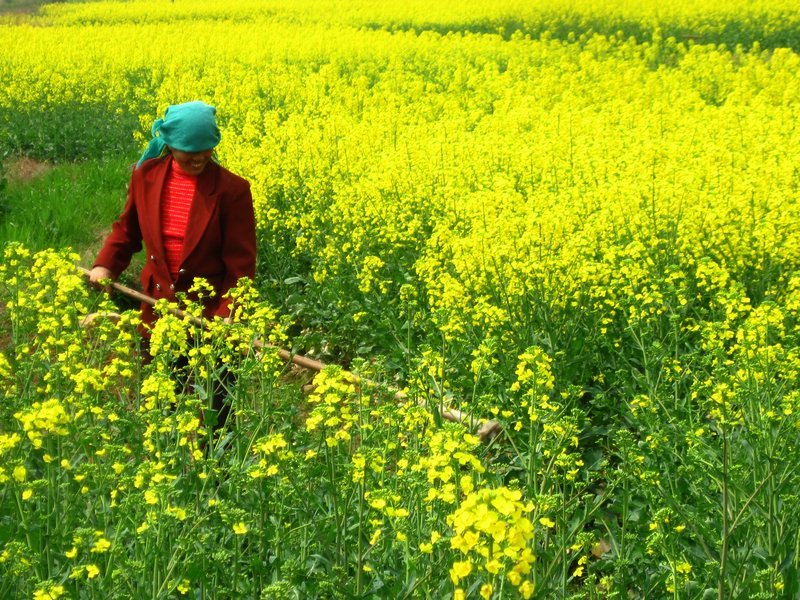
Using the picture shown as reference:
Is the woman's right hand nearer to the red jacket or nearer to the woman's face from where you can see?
the red jacket

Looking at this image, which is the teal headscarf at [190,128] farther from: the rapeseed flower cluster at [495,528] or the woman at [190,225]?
the rapeseed flower cluster at [495,528]

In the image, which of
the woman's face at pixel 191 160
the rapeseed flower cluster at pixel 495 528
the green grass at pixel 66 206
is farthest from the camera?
the green grass at pixel 66 206

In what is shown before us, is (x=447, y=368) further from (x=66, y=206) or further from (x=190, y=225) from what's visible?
(x=66, y=206)

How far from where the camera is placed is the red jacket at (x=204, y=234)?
4277 millimetres

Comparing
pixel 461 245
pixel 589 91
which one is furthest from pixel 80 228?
pixel 589 91

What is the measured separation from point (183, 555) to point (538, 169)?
4.67 metres

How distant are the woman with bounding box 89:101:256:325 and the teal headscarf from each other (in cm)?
11

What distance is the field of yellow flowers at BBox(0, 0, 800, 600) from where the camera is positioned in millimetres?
2499

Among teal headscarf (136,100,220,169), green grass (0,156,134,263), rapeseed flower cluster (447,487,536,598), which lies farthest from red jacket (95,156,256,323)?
green grass (0,156,134,263)

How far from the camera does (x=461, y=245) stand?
15.7 feet

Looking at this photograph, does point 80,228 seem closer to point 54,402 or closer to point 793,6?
point 54,402

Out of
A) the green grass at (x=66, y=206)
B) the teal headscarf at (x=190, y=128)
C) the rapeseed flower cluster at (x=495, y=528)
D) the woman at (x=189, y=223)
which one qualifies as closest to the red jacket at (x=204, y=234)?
the woman at (x=189, y=223)

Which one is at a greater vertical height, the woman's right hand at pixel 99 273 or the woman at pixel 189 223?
the woman at pixel 189 223

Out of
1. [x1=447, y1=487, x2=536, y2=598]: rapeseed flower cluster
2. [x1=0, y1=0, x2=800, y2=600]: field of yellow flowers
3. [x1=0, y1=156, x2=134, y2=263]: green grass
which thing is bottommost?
[x1=0, y1=156, x2=134, y2=263]: green grass
